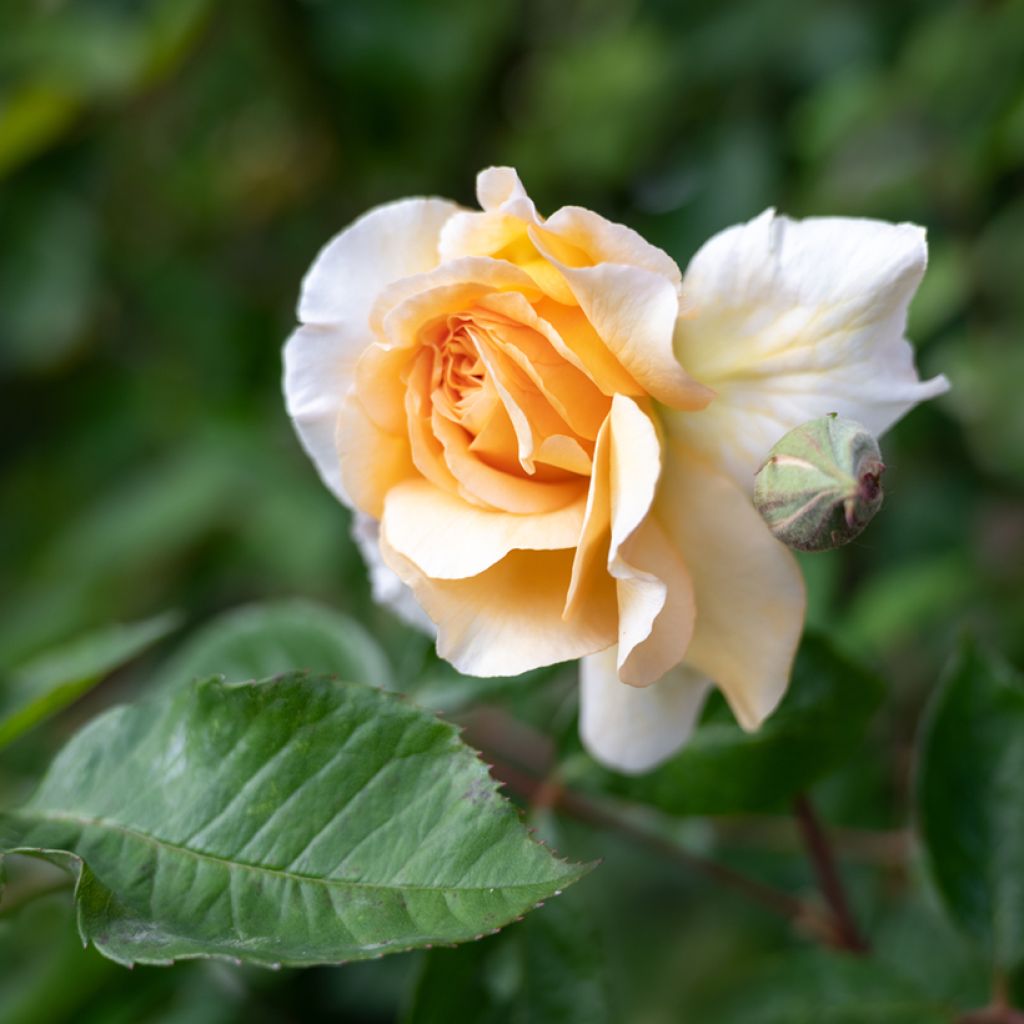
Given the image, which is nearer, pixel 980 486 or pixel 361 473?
pixel 361 473

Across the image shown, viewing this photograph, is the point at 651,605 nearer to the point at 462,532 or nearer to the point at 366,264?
the point at 462,532

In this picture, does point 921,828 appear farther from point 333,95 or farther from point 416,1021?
point 333,95

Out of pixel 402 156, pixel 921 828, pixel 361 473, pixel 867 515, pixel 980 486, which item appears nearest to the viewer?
pixel 867 515

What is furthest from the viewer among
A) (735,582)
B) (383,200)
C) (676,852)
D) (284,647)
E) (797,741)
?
(383,200)

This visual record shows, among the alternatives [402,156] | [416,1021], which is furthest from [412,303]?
[402,156]

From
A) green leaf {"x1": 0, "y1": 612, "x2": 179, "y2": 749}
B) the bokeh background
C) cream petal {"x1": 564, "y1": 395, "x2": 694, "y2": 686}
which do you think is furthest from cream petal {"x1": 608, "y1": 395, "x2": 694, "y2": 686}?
the bokeh background

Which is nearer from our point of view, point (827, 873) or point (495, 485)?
point (495, 485)

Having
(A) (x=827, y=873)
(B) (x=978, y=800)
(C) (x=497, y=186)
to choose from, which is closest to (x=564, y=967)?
(A) (x=827, y=873)
